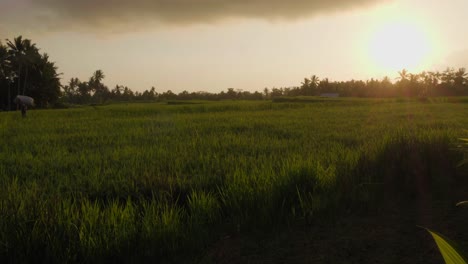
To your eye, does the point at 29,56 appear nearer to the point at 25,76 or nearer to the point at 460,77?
the point at 25,76

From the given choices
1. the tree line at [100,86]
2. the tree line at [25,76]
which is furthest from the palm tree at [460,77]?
the tree line at [25,76]

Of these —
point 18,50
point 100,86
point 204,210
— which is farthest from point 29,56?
point 204,210

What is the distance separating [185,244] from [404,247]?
4.16ft

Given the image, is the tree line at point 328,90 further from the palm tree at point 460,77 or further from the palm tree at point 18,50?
the palm tree at point 18,50

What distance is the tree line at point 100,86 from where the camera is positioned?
41.6m

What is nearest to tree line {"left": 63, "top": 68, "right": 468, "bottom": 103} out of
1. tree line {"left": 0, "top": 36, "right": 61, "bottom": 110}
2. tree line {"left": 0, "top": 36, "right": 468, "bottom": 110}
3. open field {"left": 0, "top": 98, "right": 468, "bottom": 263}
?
tree line {"left": 0, "top": 36, "right": 468, "bottom": 110}

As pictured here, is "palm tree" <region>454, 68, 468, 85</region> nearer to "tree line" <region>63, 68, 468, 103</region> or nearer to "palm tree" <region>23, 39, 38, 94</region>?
"tree line" <region>63, 68, 468, 103</region>

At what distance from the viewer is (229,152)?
19.9ft

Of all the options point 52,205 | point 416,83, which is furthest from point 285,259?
point 416,83

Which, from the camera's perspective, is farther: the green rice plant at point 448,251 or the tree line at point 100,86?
the tree line at point 100,86

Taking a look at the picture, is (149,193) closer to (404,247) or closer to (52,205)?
(52,205)

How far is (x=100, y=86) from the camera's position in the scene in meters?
68.5

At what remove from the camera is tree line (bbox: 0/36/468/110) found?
1636 inches

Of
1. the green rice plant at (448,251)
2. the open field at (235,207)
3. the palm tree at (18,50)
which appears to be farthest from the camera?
the palm tree at (18,50)
